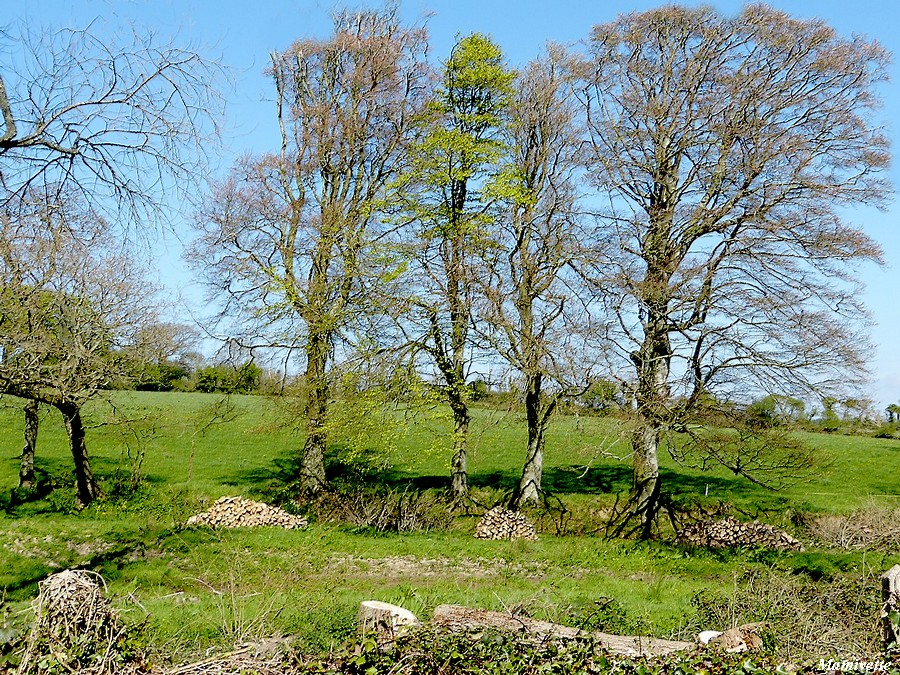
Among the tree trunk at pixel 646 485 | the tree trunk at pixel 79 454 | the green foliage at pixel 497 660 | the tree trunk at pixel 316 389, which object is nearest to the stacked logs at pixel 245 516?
the tree trunk at pixel 316 389

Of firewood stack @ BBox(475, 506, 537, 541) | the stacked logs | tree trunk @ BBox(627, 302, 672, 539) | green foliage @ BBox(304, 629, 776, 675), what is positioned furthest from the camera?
the stacked logs

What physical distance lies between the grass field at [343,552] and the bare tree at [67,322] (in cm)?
140

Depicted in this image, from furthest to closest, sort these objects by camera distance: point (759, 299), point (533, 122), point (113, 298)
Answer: point (533, 122) → point (113, 298) → point (759, 299)

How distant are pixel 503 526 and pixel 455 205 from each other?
27.3 feet

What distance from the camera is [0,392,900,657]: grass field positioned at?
27.9ft

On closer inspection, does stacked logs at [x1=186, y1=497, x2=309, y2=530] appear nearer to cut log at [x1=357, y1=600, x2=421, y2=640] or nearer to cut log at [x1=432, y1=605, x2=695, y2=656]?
cut log at [x1=357, y1=600, x2=421, y2=640]

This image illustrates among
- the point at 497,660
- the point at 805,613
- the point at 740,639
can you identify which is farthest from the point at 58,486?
the point at 740,639

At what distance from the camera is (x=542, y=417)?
19047mm

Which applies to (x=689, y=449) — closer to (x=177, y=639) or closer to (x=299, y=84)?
(x=177, y=639)

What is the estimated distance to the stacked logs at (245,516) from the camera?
57.2 feet

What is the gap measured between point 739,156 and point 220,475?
17373 mm

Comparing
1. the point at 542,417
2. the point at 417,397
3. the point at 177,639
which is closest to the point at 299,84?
the point at 417,397

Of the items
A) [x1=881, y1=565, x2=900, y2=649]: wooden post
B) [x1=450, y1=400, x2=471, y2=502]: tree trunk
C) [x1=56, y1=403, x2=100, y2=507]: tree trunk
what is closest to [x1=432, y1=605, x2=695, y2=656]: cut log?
[x1=881, y1=565, x2=900, y2=649]: wooden post

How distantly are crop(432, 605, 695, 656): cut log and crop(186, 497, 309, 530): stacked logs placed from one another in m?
11.2
